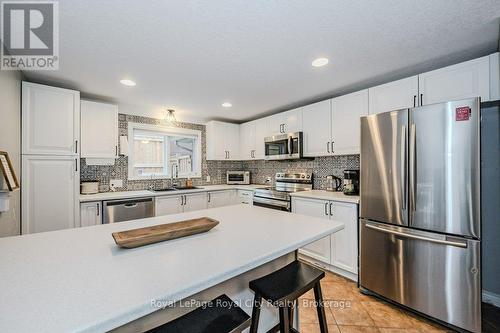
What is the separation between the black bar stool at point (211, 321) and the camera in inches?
32.9

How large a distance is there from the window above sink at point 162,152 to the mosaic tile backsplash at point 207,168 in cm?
9

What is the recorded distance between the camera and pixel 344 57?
1967 mm

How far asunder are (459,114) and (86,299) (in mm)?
2483

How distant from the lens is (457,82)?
1.92 meters

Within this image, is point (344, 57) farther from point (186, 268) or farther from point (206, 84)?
point (186, 268)

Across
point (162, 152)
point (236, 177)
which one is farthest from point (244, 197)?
point (162, 152)

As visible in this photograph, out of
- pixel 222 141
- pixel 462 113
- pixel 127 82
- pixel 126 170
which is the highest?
pixel 127 82

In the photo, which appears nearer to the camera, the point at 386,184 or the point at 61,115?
the point at 386,184

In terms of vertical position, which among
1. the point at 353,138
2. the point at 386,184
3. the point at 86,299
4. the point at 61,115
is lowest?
the point at 86,299

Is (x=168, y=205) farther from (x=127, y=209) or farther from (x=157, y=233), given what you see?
(x=157, y=233)

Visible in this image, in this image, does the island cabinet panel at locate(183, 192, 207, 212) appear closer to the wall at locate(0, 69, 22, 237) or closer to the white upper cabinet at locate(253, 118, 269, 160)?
the white upper cabinet at locate(253, 118, 269, 160)

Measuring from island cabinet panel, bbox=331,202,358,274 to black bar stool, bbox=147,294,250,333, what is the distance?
1811 millimetres

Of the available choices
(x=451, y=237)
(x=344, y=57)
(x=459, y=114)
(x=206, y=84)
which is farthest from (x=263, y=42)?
(x=451, y=237)

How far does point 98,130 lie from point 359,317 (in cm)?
371
